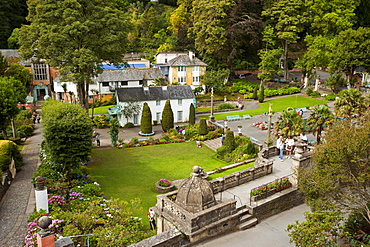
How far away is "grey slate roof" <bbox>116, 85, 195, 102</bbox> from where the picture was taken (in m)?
44.2

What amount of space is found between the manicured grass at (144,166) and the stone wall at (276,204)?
251 inches

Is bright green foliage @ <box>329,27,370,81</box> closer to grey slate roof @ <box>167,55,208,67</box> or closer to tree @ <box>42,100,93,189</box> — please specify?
grey slate roof @ <box>167,55,208,67</box>

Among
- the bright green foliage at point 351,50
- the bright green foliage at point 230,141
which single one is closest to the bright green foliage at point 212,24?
the bright green foliage at point 351,50

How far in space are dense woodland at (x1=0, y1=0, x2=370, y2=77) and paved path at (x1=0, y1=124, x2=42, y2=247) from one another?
104 ft

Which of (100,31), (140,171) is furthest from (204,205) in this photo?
(100,31)

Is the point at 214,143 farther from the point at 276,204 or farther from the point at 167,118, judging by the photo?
the point at 276,204

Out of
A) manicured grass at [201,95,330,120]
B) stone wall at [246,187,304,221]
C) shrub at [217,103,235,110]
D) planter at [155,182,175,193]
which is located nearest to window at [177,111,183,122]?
manicured grass at [201,95,330,120]

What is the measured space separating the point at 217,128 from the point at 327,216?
Answer: 27.2 metres

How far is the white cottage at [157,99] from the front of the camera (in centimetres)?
4434

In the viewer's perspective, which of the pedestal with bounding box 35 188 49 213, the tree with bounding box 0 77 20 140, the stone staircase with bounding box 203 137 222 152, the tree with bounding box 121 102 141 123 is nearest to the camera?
the pedestal with bounding box 35 188 49 213

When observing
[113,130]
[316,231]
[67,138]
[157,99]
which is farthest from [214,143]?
[316,231]

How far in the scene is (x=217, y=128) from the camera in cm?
3997

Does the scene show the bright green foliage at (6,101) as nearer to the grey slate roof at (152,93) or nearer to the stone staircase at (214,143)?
the grey slate roof at (152,93)

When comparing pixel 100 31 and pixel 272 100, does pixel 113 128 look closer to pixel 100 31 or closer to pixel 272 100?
pixel 100 31
